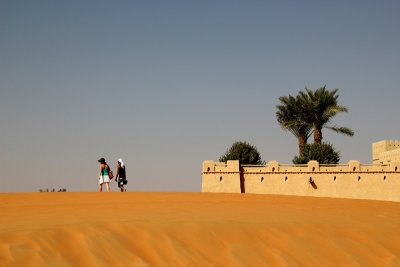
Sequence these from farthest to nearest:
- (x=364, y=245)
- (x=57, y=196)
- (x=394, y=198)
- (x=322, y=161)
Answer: (x=322, y=161) < (x=394, y=198) < (x=57, y=196) < (x=364, y=245)

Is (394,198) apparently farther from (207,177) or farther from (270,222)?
(270,222)

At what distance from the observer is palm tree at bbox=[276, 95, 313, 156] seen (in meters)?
43.4

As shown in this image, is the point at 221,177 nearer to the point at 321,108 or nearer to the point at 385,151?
the point at 321,108

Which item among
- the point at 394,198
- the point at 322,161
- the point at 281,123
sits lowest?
the point at 394,198

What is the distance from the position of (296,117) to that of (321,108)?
82.9 inches

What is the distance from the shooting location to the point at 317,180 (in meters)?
39.2

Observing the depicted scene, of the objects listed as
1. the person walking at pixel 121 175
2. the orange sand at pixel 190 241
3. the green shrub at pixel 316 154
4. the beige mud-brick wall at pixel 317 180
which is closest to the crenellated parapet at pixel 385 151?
the green shrub at pixel 316 154

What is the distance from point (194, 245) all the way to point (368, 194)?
110 ft

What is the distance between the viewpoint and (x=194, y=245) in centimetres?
744

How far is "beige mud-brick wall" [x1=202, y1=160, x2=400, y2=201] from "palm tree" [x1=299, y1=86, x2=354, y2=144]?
493 cm

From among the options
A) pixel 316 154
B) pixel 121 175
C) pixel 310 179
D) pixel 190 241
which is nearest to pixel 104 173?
pixel 121 175

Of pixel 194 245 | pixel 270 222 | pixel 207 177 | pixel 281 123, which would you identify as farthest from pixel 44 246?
pixel 281 123

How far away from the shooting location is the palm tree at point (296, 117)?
43375 mm

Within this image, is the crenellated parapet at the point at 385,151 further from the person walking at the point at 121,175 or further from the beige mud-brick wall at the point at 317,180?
the person walking at the point at 121,175
